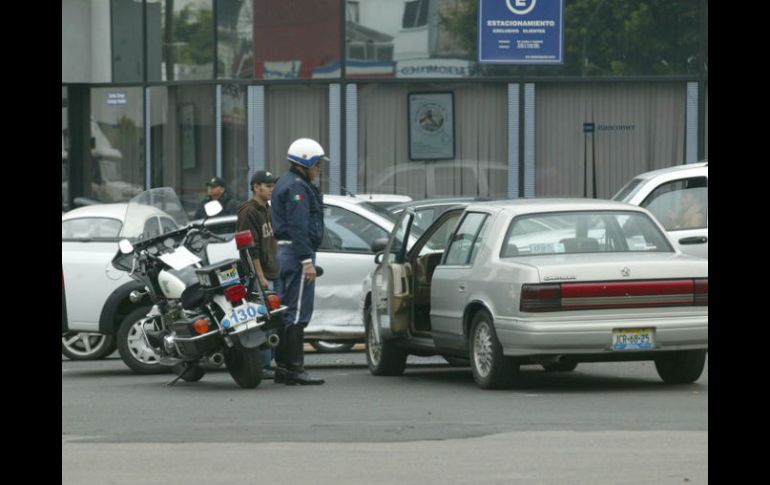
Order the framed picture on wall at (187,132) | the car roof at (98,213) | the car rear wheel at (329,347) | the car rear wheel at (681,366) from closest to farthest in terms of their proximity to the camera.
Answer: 1. the car rear wheel at (681,366)
2. the car rear wheel at (329,347)
3. the car roof at (98,213)
4. the framed picture on wall at (187,132)

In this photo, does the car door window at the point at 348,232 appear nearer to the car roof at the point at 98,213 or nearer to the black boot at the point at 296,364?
the black boot at the point at 296,364

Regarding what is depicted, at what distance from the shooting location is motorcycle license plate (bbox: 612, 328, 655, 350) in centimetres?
1181

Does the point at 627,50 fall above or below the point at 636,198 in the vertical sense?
above

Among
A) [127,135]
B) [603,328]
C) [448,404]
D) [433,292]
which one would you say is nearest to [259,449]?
[448,404]

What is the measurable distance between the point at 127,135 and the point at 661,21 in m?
9.18

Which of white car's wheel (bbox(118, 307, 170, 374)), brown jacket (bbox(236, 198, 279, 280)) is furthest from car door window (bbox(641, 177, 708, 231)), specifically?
white car's wheel (bbox(118, 307, 170, 374))

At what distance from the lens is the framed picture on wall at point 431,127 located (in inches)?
1048

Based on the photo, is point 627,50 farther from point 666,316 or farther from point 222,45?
point 666,316

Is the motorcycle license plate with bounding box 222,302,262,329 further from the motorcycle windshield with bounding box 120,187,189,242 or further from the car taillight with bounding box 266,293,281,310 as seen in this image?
the motorcycle windshield with bounding box 120,187,189,242

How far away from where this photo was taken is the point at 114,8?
28062 mm

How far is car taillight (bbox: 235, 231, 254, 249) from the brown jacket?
550mm

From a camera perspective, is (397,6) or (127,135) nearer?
(397,6)

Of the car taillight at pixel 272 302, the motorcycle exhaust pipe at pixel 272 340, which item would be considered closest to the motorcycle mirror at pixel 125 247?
the car taillight at pixel 272 302

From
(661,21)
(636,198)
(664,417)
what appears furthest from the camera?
(661,21)
